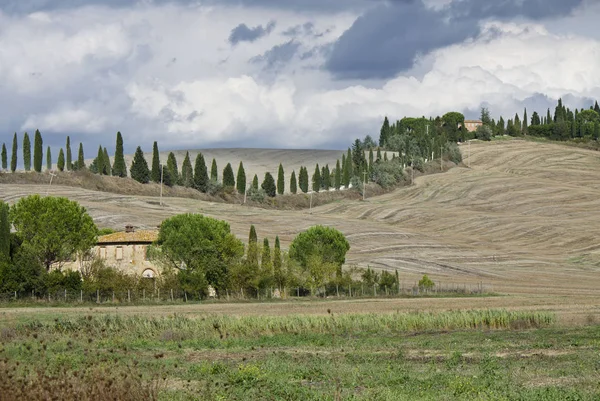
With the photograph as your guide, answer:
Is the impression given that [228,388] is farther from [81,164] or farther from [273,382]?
[81,164]

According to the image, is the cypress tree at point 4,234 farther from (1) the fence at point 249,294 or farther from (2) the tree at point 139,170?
(2) the tree at point 139,170

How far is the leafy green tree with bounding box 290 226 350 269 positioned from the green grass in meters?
52.7

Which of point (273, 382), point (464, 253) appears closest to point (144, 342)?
point (273, 382)

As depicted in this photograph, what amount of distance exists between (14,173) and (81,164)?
12817 mm

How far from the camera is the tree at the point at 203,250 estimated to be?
89375mm

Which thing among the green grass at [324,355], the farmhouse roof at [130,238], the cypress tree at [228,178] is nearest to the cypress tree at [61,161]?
the cypress tree at [228,178]

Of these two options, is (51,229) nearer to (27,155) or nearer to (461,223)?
(461,223)

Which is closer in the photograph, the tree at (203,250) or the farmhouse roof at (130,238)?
the tree at (203,250)

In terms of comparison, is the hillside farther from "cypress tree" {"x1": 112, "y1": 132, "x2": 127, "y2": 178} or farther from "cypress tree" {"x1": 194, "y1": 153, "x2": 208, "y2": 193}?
"cypress tree" {"x1": 112, "y1": 132, "x2": 127, "y2": 178}

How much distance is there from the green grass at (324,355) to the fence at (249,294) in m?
36.4

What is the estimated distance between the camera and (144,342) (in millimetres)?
37656

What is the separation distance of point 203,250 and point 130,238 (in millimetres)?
14148

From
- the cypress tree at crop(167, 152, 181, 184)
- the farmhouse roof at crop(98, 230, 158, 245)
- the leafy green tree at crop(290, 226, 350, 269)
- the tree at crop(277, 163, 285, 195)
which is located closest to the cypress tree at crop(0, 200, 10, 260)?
the farmhouse roof at crop(98, 230, 158, 245)

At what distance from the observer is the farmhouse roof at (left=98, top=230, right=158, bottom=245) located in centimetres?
10131
